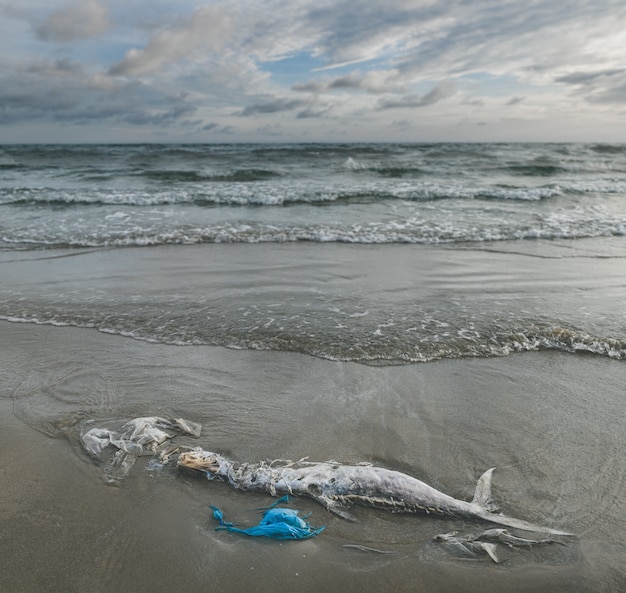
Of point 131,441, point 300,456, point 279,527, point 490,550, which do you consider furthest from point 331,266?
point 490,550

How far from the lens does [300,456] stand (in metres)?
3.18

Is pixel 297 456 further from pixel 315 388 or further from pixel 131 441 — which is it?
pixel 131 441

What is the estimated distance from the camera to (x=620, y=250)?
872cm

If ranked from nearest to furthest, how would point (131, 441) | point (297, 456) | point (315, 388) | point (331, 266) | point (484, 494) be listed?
point (484, 494) → point (297, 456) → point (131, 441) → point (315, 388) → point (331, 266)

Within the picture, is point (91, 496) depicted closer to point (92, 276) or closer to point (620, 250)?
point (92, 276)

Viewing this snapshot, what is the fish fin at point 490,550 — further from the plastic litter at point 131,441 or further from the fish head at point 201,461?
the plastic litter at point 131,441

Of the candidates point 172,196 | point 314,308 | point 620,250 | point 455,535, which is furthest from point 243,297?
point 172,196

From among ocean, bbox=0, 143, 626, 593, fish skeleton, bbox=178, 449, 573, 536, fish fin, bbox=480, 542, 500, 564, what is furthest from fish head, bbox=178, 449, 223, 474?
fish fin, bbox=480, 542, 500, 564

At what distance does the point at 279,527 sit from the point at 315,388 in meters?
1.55

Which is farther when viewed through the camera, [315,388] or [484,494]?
[315,388]

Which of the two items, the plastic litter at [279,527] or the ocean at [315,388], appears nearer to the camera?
the ocean at [315,388]

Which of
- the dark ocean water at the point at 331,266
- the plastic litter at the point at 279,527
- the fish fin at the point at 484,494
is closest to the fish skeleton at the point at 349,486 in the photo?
the fish fin at the point at 484,494

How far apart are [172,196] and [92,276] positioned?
8211 millimetres

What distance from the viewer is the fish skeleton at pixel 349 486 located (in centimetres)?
271
